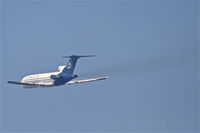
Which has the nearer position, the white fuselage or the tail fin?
the tail fin

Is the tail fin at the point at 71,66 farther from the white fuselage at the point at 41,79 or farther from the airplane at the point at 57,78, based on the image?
the white fuselage at the point at 41,79

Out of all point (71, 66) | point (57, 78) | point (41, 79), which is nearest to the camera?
point (57, 78)

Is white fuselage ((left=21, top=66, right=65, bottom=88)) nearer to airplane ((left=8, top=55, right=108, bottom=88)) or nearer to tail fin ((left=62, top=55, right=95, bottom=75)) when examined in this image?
airplane ((left=8, top=55, right=108, bottom=88))

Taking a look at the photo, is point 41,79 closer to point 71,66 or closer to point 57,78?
point 57,78

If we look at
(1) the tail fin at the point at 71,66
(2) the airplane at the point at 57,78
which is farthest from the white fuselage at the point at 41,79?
(1) the tail fin at the point at 71,66

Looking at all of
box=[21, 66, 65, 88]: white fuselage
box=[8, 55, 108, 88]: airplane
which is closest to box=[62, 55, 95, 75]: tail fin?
box=[8, 55, 108, 88]: airplane

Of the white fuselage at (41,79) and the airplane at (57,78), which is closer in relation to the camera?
the airplane at (57,78)

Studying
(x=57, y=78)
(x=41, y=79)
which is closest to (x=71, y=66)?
(x=57, y=78)

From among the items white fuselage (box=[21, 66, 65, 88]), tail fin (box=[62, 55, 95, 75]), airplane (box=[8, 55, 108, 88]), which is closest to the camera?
airplane (box=[8, 55, 108, 88])

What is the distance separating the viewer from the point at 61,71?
309 ft

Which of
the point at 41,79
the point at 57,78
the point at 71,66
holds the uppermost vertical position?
the point at 71,66

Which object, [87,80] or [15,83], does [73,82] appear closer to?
[87,80]

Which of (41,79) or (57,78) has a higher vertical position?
(41,79)

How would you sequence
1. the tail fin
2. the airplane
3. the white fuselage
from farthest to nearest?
1. the white fuselage
2. the tail fin
3. the airplane
